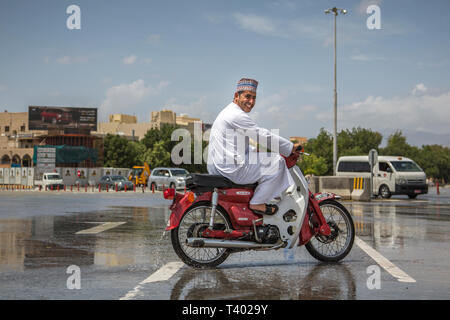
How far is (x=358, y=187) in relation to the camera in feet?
82.2

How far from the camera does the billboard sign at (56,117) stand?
96.2 meters

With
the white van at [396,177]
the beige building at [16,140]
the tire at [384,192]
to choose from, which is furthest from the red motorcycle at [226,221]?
the beige building at [16,140]

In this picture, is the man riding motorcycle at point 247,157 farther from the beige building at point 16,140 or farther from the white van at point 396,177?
the beige building at point 16,140

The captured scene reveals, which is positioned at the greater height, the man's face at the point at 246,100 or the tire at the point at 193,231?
the man's face at the point at 246,100

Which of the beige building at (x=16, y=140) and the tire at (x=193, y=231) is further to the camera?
the beige building at (x=16, y=140)

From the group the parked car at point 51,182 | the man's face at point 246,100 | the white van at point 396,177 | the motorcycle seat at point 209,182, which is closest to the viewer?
the motorcycle seat at point 209,182

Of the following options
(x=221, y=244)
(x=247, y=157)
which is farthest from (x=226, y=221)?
(x=247, y=157)

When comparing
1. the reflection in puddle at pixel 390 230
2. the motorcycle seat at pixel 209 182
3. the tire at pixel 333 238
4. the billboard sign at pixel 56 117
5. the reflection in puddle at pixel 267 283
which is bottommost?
the reflection in puddle at pixel 390 230

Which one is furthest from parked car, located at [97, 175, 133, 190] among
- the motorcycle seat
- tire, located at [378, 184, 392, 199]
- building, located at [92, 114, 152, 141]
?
building, located at [92, 114, 152, 141]

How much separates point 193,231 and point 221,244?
0.34 metres

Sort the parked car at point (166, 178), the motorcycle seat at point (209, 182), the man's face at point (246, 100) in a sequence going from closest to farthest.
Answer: the motorcycle seat at point (209, 182) → the man's face at point (246, 100) → the parked car at point (166, 178)

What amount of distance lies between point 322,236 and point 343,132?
80927 mm

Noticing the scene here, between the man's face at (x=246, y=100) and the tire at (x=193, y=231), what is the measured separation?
→ 1.18 m

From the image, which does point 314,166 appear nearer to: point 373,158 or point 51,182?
point 51,182
